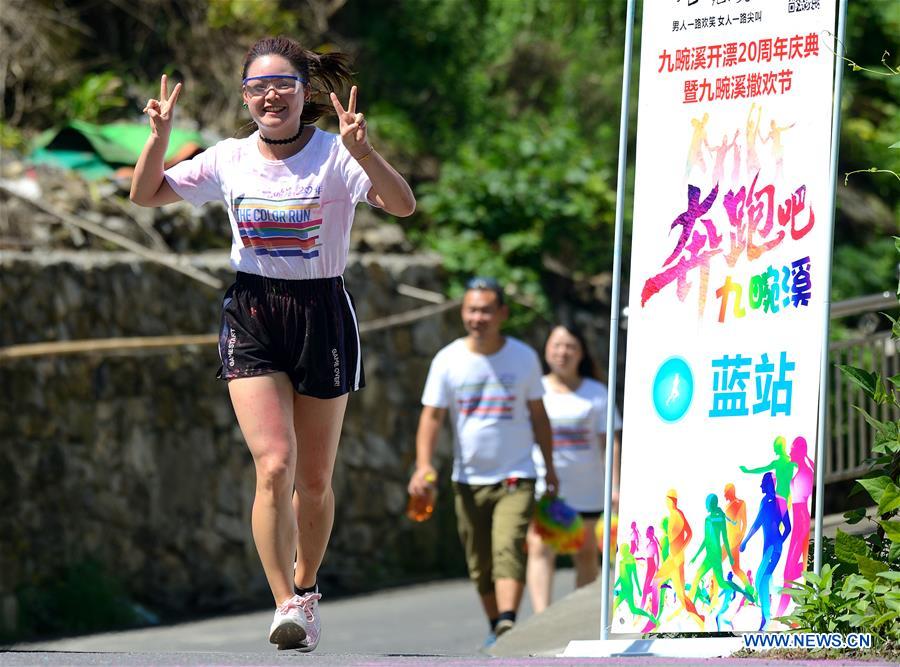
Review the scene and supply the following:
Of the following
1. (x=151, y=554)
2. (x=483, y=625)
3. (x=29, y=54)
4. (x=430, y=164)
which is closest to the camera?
(x=483, y=625)

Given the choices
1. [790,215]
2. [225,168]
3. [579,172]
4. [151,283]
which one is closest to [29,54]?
[151,283]

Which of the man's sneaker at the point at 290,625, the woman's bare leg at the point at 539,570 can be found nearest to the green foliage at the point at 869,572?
the man's sneaker at the point at 290,625

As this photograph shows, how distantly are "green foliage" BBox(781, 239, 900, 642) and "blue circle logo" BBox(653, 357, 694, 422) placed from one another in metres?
0.56

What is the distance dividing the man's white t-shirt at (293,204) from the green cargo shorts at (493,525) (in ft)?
11.1

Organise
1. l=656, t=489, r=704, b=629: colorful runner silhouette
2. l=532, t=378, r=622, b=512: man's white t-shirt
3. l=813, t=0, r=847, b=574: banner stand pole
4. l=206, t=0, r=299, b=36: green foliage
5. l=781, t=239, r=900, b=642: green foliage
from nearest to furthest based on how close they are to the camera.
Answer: l=781, t=239, r=900, b=642: green foliage < l=813, t=0, r=847, b=574: banner stand pole < l=656, t=489, r=704, b=629: colorful runner silhouette < l=532, t=378, r=622, b=512: man's white t-shirt < l=206, t=0, r=299, b=36: green foliage

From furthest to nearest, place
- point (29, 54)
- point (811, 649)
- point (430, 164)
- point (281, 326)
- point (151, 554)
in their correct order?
point (430, 164), point (29, 54), point (151, 554), point (281, 326), point (811, 649)

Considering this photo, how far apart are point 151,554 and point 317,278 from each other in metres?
6.34

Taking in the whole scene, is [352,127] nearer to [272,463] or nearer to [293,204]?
[293,204]

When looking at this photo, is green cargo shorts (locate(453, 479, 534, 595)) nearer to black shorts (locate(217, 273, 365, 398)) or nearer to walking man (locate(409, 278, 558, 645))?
walking man (locate(409, 278, 558, 645))

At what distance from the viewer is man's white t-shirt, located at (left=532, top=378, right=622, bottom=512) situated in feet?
34.4

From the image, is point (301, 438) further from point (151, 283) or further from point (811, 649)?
point (151, 283)

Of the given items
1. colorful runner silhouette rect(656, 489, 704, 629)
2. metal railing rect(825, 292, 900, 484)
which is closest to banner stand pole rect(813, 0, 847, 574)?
colorful runner silhouette rect(656, 489, 704, 629)

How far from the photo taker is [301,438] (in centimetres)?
611

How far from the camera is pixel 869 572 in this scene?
540 cm
